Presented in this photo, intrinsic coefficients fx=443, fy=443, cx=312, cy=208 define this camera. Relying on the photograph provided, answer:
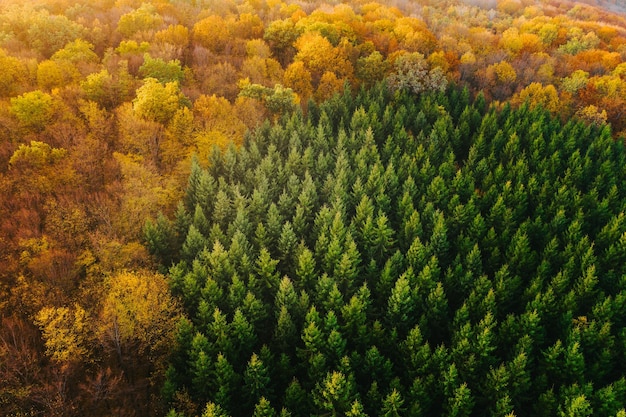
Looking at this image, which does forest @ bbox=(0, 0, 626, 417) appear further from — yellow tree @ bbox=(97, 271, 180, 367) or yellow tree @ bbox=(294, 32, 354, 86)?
yellow tree @ bbox=(294, 32, 354, 86)

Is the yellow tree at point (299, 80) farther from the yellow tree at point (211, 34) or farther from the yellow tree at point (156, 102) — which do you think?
the yellow tree at point (156, 102)

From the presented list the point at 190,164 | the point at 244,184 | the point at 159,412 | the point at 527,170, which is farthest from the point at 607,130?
the point at 159,412

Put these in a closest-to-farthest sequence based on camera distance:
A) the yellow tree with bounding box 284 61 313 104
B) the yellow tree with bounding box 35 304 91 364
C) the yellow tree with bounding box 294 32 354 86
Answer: the yellow tree with bounding box 35 304 91 364 < the yellow tree with bounding box 284 61 313 104 < the yellow tree with bounding box 294 32 354 86

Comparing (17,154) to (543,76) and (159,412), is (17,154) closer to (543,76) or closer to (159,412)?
(159,412)

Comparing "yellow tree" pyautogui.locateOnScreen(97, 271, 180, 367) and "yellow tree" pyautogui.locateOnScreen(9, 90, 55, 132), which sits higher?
"yellow tree" pyautogui.locateOnScreen(9, 90, 55, 132)

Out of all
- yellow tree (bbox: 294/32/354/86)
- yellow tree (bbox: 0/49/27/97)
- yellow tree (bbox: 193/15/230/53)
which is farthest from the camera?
yellow tree (bbox: 193/15/230/53)

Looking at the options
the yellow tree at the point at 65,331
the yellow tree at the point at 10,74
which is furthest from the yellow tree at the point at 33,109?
the yellow tree at the point at 65,331

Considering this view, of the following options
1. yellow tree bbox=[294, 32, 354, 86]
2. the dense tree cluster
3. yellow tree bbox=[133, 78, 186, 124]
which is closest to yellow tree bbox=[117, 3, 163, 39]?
yellow tree bbox=[133, 78, 186, 124]

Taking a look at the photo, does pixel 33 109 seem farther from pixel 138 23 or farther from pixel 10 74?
pixel 138 23
